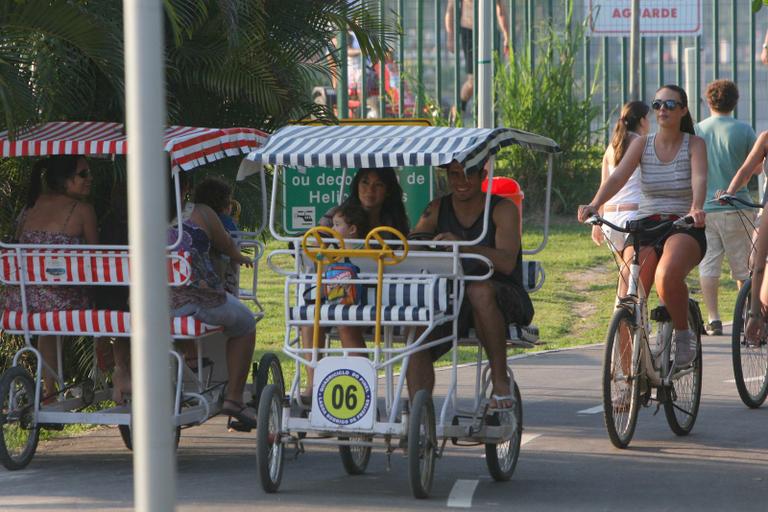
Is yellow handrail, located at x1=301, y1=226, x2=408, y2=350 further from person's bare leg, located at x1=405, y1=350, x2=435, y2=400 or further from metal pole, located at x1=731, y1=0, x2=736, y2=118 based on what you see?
metal pole, located at x1=731, y1=0, x2=736, y2=118

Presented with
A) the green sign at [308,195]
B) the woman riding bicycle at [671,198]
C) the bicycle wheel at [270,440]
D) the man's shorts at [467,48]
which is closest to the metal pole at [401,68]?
the man's shorts at [467,48]

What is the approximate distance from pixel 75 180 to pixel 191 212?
68cm

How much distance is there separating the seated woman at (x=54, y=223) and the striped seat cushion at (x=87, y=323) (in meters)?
0.09

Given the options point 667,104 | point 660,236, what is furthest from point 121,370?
point 667,104

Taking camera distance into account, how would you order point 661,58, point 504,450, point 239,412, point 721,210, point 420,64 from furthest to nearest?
point 661,58 < point 420,64 < point 721,210 < point 239,412 < point 504,450

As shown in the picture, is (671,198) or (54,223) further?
(671,198)

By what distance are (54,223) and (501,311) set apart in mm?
2523

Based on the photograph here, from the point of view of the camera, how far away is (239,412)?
27.7 feet

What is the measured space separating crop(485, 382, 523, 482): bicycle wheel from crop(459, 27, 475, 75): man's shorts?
13.6m

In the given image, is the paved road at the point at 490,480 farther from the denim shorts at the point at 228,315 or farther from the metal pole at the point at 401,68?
the metal pole at the point at 401,68

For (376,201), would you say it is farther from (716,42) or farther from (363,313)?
(716,42)

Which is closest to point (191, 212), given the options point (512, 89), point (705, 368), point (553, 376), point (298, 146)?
point (298, 146)

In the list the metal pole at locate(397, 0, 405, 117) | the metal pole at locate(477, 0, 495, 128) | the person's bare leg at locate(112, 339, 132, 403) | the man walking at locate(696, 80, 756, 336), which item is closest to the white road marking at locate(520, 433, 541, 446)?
the person's bare leg at locate(112, 339, 132, 403)

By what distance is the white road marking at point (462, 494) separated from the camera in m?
7.21
